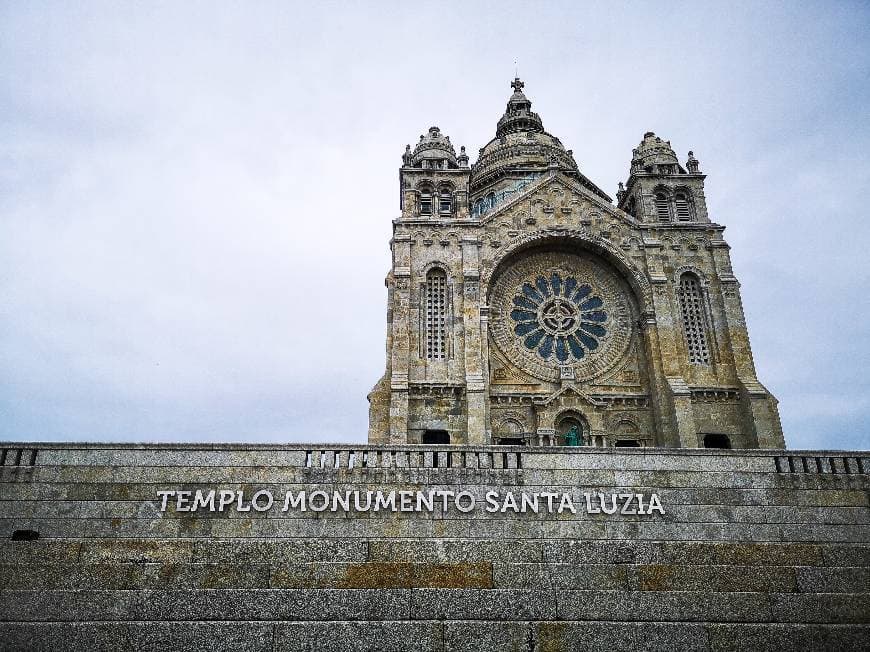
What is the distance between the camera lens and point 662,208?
35.3 meters

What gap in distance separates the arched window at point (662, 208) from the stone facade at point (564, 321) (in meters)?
0.11

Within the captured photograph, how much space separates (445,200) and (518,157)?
12.3 m

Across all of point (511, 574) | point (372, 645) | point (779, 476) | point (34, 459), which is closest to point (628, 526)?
point (779, 476)

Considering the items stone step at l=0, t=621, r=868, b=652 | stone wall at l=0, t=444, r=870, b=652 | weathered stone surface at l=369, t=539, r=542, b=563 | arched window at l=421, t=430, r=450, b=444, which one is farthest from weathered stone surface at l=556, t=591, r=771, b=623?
arched window at l=421, t=430, r=450, b=444

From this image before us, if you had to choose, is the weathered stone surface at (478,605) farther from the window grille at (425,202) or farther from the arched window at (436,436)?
the window grille at (425,202)

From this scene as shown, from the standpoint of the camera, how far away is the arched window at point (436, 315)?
3080 cm

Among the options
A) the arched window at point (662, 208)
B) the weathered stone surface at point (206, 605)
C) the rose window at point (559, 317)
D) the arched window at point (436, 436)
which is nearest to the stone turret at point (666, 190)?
the arched window at point (662, 208)

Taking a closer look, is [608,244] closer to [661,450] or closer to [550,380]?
[550,380]

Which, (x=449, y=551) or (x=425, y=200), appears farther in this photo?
(x=425, y=200)

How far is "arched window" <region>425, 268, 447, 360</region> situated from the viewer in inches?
1212

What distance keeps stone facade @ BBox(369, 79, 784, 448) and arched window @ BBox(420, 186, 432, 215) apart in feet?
0.39

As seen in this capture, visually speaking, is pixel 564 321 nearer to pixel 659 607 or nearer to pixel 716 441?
pixel 716 441

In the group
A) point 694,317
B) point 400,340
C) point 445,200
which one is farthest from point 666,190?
point 400,340

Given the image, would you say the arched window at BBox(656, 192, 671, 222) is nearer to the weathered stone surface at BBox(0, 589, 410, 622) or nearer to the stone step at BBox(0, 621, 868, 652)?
the stone step at BBox(0, 621, 868, 652)
